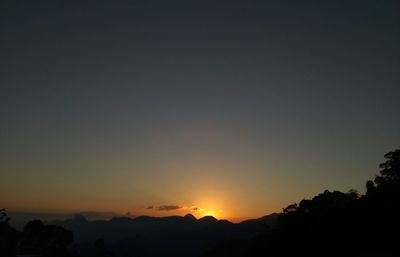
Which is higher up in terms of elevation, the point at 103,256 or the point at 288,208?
the point at 288,208

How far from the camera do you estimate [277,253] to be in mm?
105125

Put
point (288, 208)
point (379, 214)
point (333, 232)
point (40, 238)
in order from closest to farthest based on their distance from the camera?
1. point (379, 214)
2. point (333, 232)
3. point (40, 238)
4. point (288, 208)

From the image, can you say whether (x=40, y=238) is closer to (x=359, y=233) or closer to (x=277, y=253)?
(x=277, y=253)

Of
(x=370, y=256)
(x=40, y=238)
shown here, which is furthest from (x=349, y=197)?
(x=40, y=238)

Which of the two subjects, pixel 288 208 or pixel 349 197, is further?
pixel 288 208

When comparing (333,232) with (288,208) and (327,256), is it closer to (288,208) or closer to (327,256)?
(327,256)

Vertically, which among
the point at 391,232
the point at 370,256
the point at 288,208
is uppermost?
the point at 288,208

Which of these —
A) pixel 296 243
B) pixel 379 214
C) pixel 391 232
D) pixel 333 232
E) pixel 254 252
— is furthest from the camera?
pixel 254 252

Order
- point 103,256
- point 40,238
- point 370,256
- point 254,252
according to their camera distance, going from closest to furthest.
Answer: point 370,256, point 40,238, point 254,252, point 103,256

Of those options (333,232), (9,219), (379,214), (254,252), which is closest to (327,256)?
(333,232)

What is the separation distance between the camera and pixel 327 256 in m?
77.3

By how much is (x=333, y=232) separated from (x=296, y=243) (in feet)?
49.1

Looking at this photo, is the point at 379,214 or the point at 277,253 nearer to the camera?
the point at 379,214

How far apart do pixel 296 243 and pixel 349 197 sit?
36.1m
